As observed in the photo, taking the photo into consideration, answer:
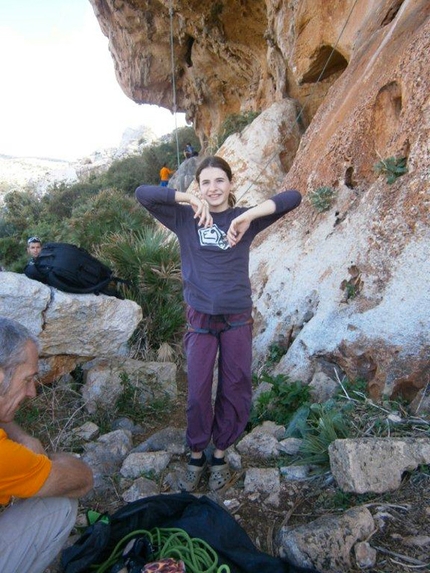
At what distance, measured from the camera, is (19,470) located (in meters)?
1.79

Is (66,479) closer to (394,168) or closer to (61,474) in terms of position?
(61,474)

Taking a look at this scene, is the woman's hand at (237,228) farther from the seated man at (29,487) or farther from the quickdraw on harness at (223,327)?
the seated man at (29,487)

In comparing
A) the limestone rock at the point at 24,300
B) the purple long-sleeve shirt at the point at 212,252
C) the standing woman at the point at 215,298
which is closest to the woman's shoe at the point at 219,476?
the standing woman at the point at 215,298

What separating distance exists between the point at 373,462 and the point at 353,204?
3.00 m

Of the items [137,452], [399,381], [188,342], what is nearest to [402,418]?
[399,381]

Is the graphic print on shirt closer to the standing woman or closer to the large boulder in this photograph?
the standing woman

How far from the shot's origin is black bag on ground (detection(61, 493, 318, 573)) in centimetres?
210

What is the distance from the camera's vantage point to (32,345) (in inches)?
80.5

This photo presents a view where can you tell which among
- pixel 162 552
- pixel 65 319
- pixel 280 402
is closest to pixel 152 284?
pixel 65 319

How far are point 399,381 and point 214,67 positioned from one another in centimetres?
1368

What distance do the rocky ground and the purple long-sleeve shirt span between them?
3.50 ft

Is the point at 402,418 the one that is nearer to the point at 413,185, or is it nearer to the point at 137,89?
the point at 413,185

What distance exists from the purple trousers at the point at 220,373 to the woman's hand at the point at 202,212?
1.75 ft

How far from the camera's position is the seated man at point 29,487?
187 centimetres
